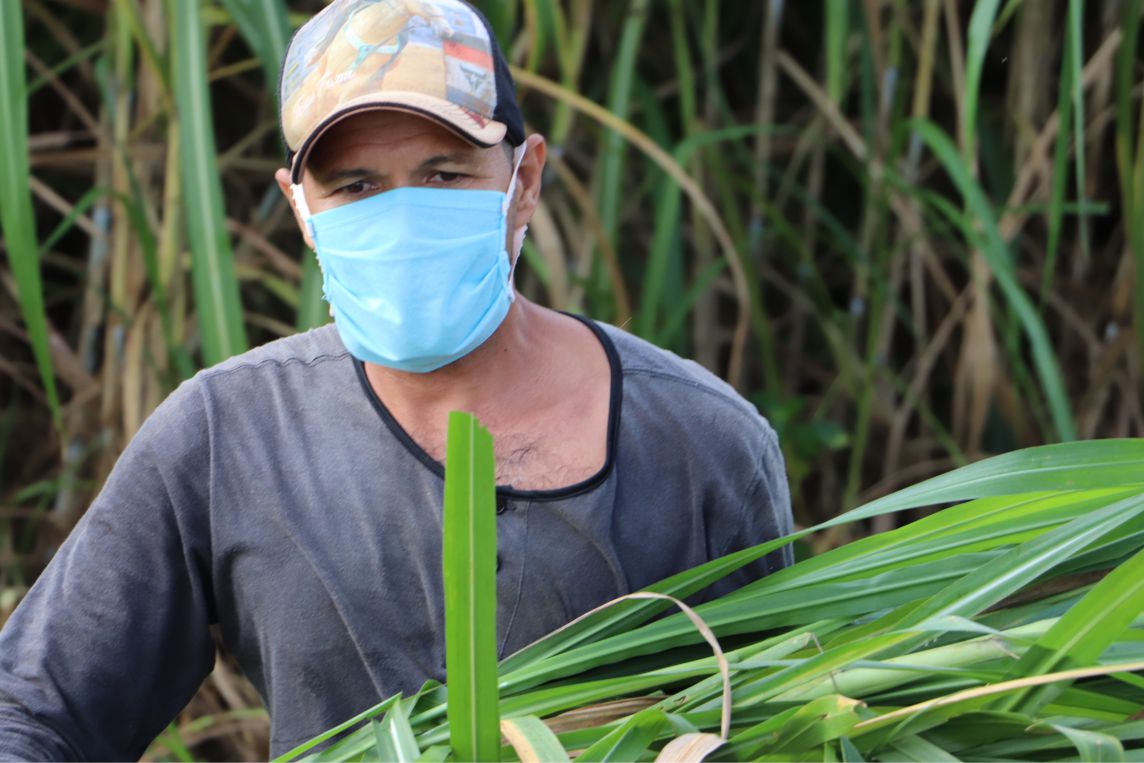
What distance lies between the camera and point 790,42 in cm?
255

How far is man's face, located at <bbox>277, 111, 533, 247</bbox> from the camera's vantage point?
1219mm

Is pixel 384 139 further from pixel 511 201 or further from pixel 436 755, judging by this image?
pixel 436 755

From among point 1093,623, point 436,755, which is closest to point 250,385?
point 436,755

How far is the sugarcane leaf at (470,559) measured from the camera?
0.81 meters

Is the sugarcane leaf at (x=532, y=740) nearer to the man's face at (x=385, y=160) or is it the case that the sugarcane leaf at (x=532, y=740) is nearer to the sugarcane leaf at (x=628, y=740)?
the sugarcane leaf at (x=628, y=740)

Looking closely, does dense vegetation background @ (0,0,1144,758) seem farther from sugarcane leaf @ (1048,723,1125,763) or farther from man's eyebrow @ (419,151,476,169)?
sugarcane leaf @ (1048,723,1125,763)

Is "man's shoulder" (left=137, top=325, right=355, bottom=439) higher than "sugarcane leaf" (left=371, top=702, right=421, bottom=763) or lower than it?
higher

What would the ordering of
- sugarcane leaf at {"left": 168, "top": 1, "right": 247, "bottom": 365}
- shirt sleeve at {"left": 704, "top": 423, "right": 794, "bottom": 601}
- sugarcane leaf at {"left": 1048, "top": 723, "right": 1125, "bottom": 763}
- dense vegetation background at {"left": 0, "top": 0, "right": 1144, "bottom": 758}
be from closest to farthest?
1. sugarcane leaf at {"left": 1048, "top": 723, "right": 1125, "bottom": 763}
2. shirt sleeve at {"left": 704, "top": 423, "right": 794, "bottom": 601}
3. sugarcane leaf at {"left": 168, "top": 1, "right": 247, "bottom": 365}
4. dense vegetation background at {"left": 0, "top": 0, "right": 1144, "bottom": 758}

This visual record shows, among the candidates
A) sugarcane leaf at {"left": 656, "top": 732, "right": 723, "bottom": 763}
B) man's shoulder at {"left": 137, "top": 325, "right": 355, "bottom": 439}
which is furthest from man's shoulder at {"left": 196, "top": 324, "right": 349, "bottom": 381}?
sugarcane leaf at {"left": 656, "top": 732, "right": 723, "bottom": 763}

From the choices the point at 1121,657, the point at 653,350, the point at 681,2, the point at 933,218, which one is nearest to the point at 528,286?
the point at 681,2

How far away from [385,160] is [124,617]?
0.44m

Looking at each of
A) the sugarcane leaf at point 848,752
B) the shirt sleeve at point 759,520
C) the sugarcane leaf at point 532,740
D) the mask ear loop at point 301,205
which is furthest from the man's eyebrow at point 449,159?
the sugarcane leaf at point 848,752

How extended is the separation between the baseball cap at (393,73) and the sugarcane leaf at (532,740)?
506 millimetres

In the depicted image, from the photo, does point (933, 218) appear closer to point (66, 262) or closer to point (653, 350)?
point (653, 350)
